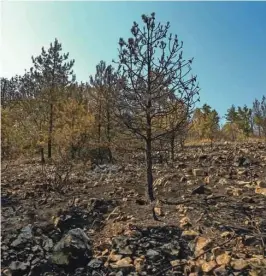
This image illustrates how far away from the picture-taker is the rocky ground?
6656 mm

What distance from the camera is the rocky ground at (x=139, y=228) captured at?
21.8 feet

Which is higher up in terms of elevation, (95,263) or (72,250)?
(72,250)

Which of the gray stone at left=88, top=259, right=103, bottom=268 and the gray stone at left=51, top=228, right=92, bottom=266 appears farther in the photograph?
the gray stone at left=51, top=228, right=92, bottom=266

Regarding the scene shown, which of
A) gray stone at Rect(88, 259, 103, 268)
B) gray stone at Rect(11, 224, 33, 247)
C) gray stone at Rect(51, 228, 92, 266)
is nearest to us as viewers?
gray stone at Rect(88, 259, 103, 268)

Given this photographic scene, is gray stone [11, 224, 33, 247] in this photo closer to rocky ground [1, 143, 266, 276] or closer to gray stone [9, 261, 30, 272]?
rocky ground [1, 143, 266, 276]

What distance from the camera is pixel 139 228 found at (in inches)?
311

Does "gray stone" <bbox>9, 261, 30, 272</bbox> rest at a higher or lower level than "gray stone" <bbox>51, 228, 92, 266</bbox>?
lower

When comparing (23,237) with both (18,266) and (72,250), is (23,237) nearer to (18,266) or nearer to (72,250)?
(18,266)

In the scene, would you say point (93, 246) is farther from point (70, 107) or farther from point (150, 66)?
point (70, 107)

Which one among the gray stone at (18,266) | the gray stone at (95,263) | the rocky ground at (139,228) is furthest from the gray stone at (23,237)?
the gray stone at (95,263)

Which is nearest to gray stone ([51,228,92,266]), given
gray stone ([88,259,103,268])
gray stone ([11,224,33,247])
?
gray stone ([88,259,103,268])

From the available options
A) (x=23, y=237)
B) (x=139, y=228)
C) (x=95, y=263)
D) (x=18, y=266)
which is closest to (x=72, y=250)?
(x=95, y=263)

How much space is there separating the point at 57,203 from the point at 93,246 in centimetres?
307

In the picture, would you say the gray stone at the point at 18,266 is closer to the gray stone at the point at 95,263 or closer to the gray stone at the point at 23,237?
the gray stone at the point at 23,237
